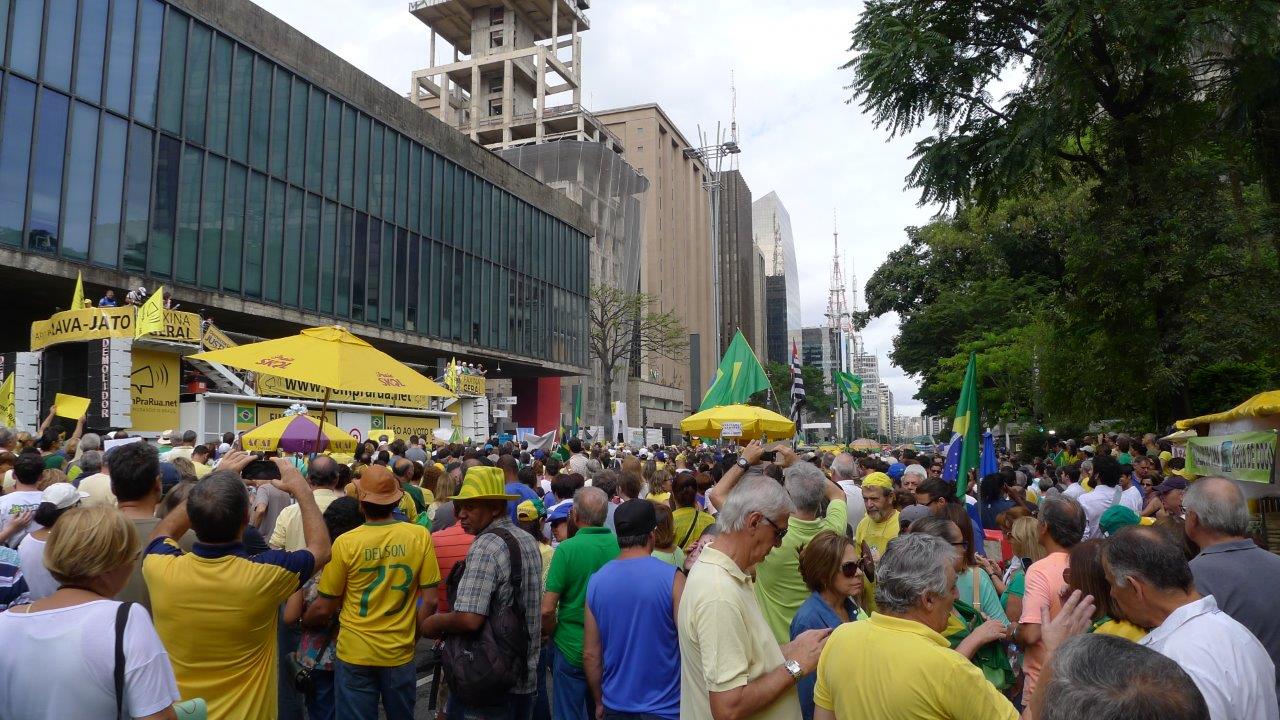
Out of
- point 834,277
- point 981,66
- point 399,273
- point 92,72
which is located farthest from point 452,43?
point 834,277

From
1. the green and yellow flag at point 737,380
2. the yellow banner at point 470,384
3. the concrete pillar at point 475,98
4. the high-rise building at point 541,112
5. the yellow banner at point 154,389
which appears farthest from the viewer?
the concrete pillar at point 475,98

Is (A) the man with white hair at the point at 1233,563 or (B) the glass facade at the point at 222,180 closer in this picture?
(A) the man with white hair at the point at 1233,563

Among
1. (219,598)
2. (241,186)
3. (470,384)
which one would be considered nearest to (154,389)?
(241,186)

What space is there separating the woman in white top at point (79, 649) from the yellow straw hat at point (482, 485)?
1.81 m

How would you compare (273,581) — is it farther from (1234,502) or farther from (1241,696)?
(1234,502)

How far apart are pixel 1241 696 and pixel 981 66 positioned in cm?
1283

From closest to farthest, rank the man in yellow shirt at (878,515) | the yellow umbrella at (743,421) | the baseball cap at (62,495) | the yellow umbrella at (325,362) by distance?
the baseball cap at (62,495), the man in yellow shirt at (878,515), the yellow umbrella at (325,362), the yellow umbrella at (743,421)

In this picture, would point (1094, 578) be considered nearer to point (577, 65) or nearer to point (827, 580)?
point (827, 580)

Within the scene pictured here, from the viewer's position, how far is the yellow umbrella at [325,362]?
274 inches

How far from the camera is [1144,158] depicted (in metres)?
12.4

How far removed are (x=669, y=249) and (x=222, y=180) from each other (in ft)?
208

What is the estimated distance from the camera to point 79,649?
2.38 meters

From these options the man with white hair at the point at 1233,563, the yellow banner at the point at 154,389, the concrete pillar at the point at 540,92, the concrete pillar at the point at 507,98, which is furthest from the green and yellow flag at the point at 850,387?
the concrete pillar at the point at 507,98

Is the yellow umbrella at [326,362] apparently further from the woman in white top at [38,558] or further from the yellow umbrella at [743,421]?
the yellow umbrella at [743,421]
